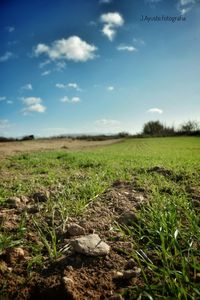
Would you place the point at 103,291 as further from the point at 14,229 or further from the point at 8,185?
the point at 8,185

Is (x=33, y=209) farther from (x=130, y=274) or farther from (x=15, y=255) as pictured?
(x=130, y=274)

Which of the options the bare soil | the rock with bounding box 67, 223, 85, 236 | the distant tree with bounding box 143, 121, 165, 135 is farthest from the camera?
the distant tree with bounding box 143, 121, 165, 135

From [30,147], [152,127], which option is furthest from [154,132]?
[30,147]

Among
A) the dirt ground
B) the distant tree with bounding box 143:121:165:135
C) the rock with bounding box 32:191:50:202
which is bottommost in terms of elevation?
the rock with bounding box 32:191:50:202

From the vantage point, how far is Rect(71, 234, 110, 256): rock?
1.87 metres

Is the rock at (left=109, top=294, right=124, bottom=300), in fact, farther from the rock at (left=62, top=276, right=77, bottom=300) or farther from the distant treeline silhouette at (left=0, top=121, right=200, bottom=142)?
the distant treeline silhouette at (left=0, top=121, right=200, bottom=142)

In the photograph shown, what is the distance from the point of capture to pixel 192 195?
123 inches

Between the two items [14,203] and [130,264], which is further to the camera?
[14,203]

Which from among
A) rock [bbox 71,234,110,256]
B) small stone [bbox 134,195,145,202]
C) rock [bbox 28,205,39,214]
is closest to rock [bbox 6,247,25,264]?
rock [bbox 71,234,110,256]

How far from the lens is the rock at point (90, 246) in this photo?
1.87 meters

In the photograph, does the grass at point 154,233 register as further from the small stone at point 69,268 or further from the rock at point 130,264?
the small stone at point 69,268

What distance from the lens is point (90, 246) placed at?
192cm

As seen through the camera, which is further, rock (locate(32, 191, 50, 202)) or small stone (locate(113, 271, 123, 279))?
rock (locate(32, 191, 50, 202))

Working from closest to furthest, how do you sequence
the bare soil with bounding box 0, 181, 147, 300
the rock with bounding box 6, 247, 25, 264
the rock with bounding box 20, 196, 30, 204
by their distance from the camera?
the bare soil with bounding box 0, 181, 147, 300 → the rock with bounding box 6, 247, 25, 264 → the rock with bounding box 20, 196, 30, 204
